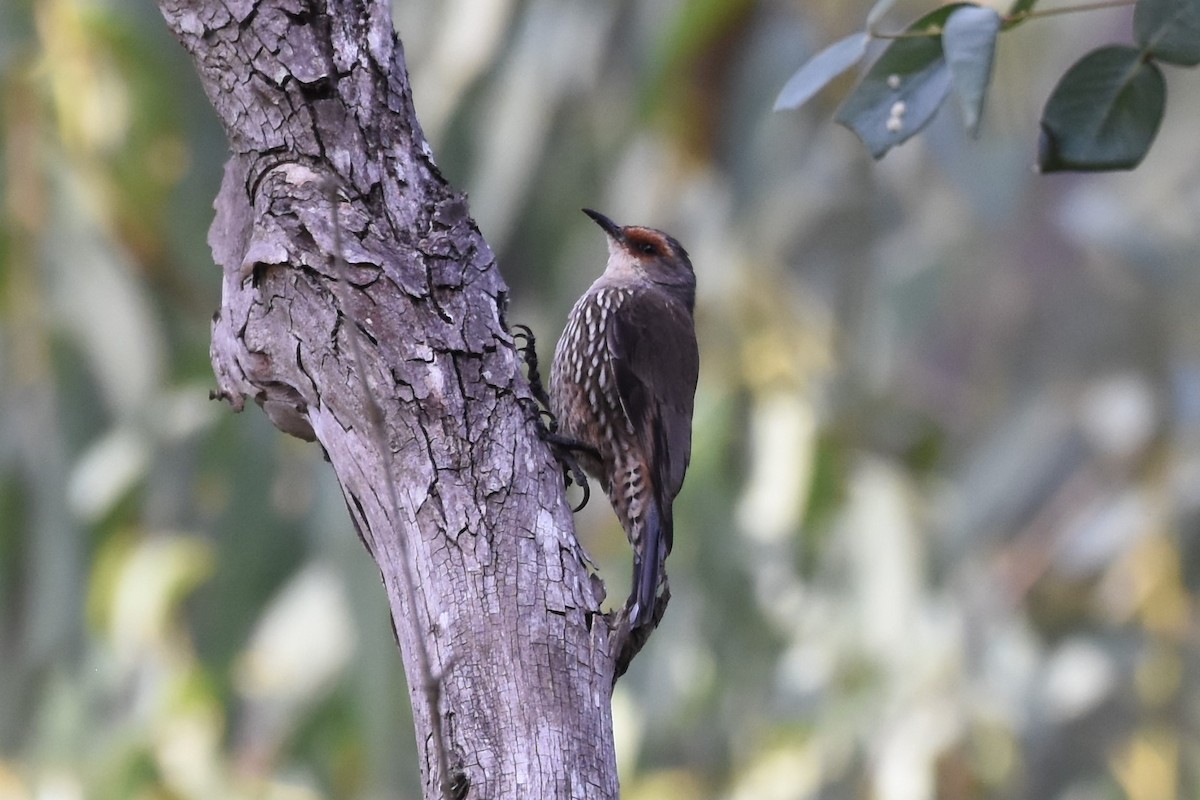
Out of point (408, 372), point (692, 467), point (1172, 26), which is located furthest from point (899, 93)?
point (692, 467)

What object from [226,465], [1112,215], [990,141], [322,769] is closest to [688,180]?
[990,141]

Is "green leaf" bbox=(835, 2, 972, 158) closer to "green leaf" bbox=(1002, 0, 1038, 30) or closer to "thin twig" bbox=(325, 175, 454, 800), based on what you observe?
"green leaf" bbox=(1002, 0, 1038, 30)

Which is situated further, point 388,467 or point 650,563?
point 650,563

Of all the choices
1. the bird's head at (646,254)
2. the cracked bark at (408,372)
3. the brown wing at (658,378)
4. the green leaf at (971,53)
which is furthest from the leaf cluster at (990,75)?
the bird's head at (646,254)

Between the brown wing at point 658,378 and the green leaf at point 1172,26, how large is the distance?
4.62 ft

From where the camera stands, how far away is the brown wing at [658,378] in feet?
10.2

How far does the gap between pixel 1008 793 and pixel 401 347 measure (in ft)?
10.6

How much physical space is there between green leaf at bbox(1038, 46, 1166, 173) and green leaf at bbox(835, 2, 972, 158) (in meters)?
0.15

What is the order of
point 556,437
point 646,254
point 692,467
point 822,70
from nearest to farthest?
point 822,70 < point 556,437 < point 646,254 < point 692,467

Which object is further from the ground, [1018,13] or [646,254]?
[646,254]

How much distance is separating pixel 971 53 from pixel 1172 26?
0.26 meters

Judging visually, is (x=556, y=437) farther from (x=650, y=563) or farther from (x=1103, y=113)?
(x=1103, y=113)

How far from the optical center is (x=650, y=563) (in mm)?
2652

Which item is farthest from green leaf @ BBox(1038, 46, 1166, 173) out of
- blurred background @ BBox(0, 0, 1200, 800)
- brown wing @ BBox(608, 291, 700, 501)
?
blurred background @ BBox(0, 0, 1200, 800)
